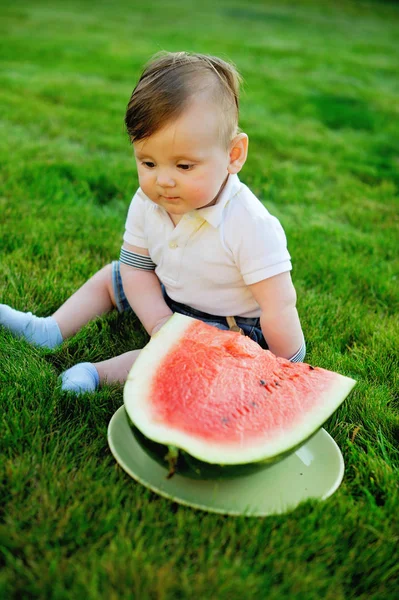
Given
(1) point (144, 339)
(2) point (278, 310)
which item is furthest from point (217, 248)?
(1) point (144, 339)

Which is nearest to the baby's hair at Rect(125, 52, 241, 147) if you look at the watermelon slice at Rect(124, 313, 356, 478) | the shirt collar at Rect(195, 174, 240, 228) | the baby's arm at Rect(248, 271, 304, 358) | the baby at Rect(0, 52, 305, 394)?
the baby at Rect(0, 52, 305, 394)

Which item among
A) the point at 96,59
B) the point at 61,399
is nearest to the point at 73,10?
the point at 96,59

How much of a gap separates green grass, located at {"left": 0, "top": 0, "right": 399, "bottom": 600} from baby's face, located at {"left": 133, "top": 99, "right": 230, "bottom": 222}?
67cm

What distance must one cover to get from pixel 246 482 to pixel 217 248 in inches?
33.0

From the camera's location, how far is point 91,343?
2.29 meters

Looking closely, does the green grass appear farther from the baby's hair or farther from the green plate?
the baby's hair

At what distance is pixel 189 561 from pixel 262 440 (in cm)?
35

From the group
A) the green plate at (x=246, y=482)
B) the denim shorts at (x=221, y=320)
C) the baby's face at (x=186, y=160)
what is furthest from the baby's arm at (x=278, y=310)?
the green plate at (x=246, y=482)

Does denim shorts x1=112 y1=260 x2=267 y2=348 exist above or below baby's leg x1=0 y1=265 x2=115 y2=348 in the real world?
above

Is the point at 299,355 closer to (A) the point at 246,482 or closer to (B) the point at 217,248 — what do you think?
(B) the point at 217,248

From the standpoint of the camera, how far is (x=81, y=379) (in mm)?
1930

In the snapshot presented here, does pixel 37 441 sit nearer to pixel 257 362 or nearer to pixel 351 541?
pixel 257 362

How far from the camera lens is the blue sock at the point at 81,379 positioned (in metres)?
1.89

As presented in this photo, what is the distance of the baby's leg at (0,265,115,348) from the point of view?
2.21m
